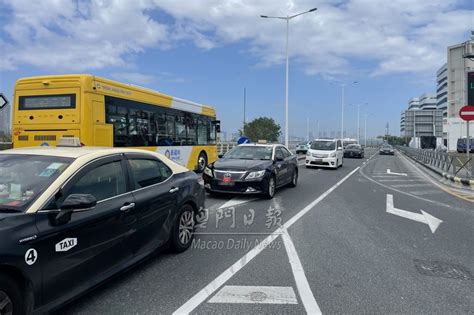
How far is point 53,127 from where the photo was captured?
439 inches

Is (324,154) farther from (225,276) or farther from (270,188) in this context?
(225,276)

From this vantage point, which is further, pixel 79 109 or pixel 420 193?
pixel 420 193

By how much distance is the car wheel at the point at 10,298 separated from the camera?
291 cm

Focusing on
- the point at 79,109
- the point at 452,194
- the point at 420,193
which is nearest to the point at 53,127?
the point at 79,109

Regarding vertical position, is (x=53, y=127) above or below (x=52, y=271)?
above

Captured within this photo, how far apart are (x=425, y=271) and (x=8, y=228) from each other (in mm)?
4650

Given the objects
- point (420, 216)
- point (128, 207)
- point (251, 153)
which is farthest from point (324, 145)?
point (128, 207)

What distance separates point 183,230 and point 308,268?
5.89 feet

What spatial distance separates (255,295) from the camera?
420 centimetres

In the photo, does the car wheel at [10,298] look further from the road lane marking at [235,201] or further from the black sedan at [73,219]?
the road lane marking at [235,201]

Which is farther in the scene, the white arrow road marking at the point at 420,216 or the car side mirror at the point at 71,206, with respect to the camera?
the white arrow road marking at the point at 420,216

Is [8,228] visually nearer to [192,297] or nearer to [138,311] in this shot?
[138,311]

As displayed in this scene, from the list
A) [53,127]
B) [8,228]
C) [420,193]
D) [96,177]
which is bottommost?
[420,193]

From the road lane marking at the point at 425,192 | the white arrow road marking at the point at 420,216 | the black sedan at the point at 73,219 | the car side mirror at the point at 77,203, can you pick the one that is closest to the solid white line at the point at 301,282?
the black sedan at the point at 73,219
